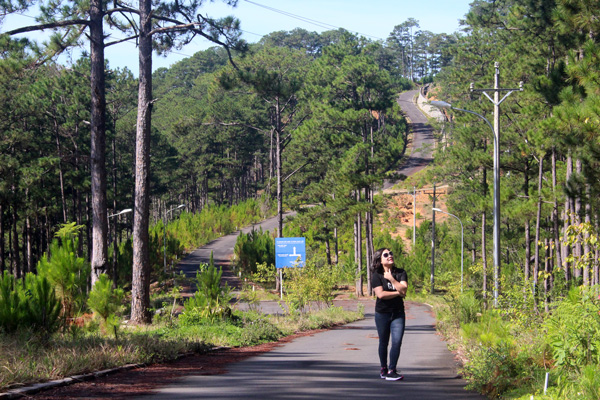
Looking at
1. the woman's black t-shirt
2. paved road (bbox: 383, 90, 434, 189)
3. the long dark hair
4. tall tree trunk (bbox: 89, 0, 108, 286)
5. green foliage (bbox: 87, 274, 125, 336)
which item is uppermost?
paved road (bbox: 383, 90, 434, 189)

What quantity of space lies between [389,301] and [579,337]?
94.0 inches

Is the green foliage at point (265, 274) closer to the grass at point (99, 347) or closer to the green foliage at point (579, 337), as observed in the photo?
the grass at point (99, 347)

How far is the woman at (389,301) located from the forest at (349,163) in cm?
111

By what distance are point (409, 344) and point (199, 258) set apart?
158 feet

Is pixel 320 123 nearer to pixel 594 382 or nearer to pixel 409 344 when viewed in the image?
pixel 409 344

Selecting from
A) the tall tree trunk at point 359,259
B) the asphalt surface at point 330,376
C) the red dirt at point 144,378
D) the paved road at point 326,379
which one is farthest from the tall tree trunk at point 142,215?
the tall tree trunk at point 359,259

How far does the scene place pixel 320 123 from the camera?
50.8 metres

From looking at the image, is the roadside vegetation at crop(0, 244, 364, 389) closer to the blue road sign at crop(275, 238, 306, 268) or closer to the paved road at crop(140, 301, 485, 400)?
the paved road at crop(140, 301, 485, 400)

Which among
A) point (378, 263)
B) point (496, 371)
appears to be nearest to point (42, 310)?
point (378, 263)

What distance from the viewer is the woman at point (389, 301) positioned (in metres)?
8.93

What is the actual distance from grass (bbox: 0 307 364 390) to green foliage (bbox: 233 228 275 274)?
36604 mm

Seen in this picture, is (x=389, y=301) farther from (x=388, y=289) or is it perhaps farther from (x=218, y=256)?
(x=218, y=256)

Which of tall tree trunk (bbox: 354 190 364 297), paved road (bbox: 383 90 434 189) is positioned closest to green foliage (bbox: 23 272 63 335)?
tall tree trunk (bbox: 354 190 364 297)

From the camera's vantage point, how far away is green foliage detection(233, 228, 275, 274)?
53906mm
